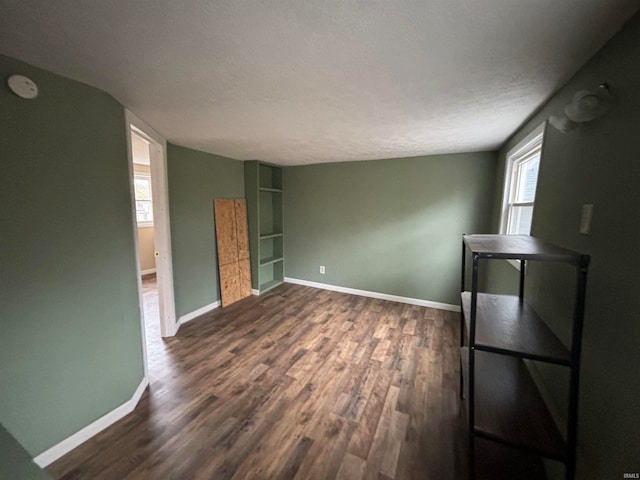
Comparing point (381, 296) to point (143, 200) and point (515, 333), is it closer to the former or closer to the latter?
point (515, 333)

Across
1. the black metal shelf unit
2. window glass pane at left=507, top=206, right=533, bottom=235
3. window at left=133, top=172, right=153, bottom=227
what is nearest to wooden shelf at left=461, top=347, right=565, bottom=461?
the black metal shelf unit

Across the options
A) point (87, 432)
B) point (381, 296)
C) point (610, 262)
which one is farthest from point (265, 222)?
point (610, 262)

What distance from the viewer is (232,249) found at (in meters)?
3.75

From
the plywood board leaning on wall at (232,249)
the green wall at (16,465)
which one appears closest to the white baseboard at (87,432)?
the green wall at (16,465)

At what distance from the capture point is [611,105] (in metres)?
0.98

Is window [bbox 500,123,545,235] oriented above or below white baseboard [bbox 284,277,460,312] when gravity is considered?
above

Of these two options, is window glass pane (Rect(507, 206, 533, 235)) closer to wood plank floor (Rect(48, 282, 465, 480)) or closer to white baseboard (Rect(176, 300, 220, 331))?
wood plank floor (Rect(48, 282, 465, 480))

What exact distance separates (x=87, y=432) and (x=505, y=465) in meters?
2.59

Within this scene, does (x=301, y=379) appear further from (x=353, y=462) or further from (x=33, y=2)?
(x=33, y=2)

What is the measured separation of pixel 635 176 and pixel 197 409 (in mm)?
2662

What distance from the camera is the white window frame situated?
1817 millimetres

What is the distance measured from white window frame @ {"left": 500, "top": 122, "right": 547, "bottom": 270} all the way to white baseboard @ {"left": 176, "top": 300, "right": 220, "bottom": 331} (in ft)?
11.8

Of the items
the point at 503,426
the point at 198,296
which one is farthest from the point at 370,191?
the point at 503,426

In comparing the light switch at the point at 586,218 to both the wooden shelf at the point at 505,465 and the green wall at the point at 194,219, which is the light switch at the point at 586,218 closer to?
the wooden shelf at the point at 505,465
